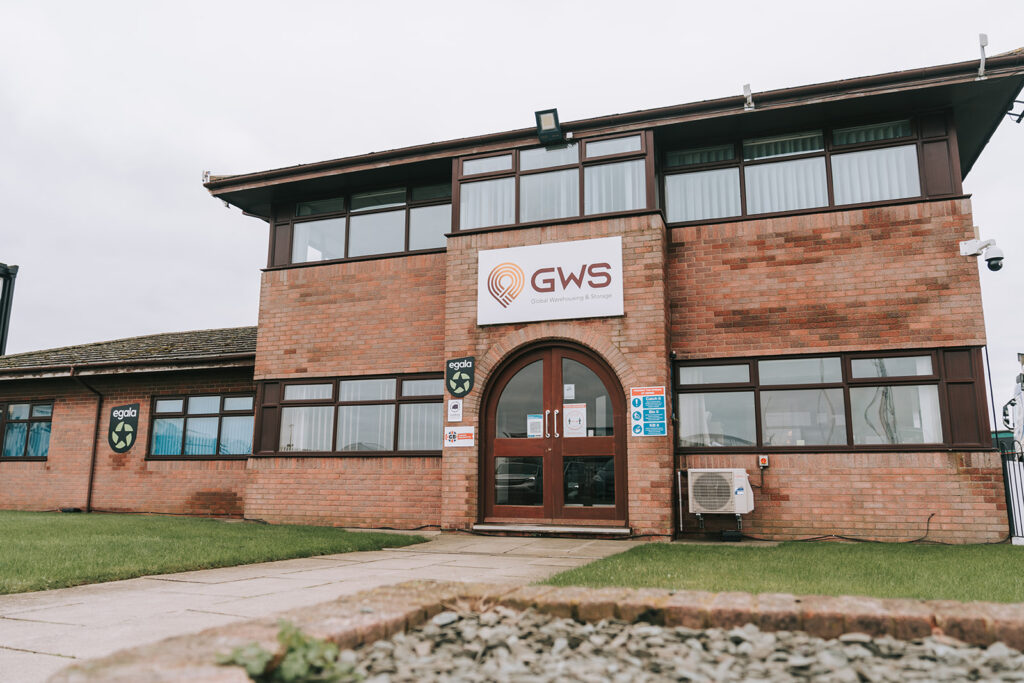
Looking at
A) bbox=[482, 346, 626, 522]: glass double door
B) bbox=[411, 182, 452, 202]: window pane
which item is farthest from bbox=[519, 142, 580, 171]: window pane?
bbox=[482, 346, 626, 522]: glass double door

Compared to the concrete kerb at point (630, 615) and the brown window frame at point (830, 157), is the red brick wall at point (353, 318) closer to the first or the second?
the brown window frame at point (830, 157)

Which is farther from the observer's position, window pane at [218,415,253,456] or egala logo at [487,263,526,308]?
window pane at [218,415,253,456]

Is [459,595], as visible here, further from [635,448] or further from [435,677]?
[635,448]

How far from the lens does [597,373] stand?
31.2ft

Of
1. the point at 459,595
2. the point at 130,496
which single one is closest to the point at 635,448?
the point at 459,595

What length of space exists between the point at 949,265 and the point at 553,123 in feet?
16.8

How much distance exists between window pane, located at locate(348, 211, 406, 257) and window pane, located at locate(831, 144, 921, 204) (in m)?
6.14

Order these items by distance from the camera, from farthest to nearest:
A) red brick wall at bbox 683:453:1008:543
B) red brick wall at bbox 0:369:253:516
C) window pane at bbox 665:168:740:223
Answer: red brick wall at bbox 0:369:253:516 → window pane at bbox 665:168:740:223 → red brick wall at bbox 683:453:1008:543

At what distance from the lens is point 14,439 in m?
14.8

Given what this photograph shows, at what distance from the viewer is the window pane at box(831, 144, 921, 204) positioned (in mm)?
9164

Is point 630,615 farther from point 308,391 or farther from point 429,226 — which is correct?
point 308,391

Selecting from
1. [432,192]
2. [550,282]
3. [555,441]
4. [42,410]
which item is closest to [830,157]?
[550,282]

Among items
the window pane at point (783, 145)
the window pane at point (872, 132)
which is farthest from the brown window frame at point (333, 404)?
the window pane at point (872, 132)

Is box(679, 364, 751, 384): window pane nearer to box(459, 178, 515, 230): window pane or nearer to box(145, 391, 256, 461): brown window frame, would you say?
box(459, 178, 515, 230): window pane
